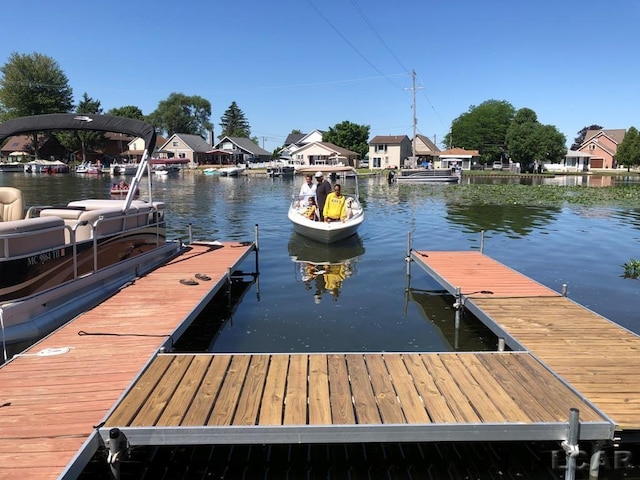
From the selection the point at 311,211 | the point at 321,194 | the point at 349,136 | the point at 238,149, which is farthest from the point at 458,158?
the point at 321,194

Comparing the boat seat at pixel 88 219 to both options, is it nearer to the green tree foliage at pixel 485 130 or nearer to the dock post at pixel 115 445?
the dock post at pixel 115 445

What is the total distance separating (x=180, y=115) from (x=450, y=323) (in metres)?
126

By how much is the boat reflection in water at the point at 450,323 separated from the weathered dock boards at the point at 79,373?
426 cm

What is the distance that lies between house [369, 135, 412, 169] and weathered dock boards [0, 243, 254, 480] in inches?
3220

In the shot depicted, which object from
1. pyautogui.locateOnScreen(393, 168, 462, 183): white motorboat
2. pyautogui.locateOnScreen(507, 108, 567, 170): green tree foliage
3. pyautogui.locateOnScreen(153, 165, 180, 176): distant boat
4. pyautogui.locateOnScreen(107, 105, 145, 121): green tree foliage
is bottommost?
pyautogui.locateOnScreen(393, 168, 462, 183): white motorboat

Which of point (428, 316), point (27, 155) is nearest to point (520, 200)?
point (428, 316)

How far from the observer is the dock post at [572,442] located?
421cm

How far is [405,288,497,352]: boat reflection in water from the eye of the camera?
8.39 m

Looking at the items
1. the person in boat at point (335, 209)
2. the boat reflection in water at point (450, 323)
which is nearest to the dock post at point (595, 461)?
the boat reflection in water at point (450, 323)

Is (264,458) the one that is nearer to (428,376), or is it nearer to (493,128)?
(428,376)

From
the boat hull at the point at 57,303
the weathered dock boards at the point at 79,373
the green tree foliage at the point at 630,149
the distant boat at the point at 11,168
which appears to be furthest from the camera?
the distant boat at the point at 11,168

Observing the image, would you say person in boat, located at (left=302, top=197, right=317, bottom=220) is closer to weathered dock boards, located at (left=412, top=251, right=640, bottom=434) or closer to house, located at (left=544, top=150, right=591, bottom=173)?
weathered dock boards, located at (left=412, top=251, right=640, bottom=434)

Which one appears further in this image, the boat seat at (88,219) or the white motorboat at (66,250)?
the boat seat at (88,219)

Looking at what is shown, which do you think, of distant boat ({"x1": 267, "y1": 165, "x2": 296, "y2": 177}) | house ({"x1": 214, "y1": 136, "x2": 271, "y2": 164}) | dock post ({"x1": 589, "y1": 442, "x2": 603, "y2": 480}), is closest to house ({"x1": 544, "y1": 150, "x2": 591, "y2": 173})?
distant boat ({"x1": 267, "y1": 165, "x2": 296, "y2": 177})
